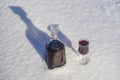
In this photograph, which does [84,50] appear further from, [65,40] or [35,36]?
[35,36]

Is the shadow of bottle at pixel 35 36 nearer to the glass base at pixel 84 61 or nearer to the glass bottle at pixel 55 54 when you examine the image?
A: the glass bottle at pixel 55 54

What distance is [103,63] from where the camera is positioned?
1.75 meters

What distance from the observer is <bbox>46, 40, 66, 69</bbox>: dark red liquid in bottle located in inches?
64.6

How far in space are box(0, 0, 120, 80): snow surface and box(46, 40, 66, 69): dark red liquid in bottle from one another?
0.05m

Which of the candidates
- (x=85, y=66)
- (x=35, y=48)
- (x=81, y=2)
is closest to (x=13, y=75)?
(x=35, y=48)

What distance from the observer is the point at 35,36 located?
2.02 m

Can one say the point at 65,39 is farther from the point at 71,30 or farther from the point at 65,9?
the point at 65,9

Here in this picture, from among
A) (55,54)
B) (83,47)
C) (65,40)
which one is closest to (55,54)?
(55,54)

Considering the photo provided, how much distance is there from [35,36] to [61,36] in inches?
7.5

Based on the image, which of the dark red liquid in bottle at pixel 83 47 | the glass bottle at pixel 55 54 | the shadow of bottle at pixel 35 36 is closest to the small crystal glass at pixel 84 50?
the dark red liquid in bottle at pixel 83 47

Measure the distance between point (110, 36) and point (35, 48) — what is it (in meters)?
0.54

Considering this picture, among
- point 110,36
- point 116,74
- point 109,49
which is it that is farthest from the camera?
point 110,36

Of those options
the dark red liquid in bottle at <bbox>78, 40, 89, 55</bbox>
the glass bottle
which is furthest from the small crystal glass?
the glass bottle

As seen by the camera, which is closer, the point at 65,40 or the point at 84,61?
the point at 84,61
